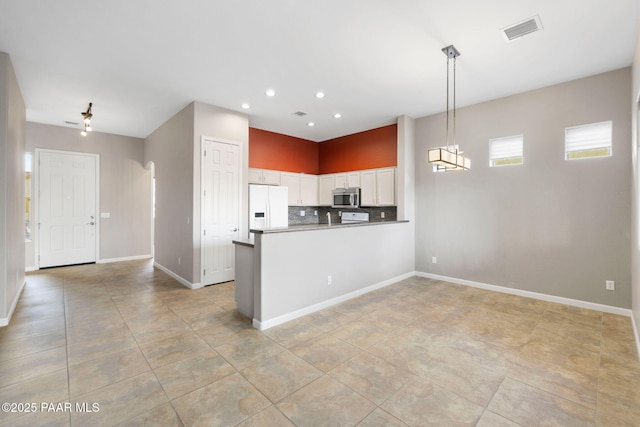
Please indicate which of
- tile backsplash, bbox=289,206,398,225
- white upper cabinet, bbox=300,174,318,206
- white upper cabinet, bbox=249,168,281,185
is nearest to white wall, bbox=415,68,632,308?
tile backsplash, bbox=289,206,398,225

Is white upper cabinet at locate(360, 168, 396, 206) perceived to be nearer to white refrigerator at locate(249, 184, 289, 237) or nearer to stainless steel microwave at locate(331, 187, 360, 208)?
stainless steel microwave at locate(331, 187, 360, 208)

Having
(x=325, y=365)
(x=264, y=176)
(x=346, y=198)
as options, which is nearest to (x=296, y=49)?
(x=325, y=365)

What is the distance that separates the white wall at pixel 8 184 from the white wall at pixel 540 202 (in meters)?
5.93

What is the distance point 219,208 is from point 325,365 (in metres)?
3.36

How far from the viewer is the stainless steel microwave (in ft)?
20.6

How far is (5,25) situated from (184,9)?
1.80 m

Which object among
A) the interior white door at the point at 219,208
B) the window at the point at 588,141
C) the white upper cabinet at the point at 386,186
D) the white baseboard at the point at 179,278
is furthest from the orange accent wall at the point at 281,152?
the window at the point at 588,141

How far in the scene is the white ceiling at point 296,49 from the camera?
250cm

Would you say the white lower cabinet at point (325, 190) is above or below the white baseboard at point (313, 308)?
above

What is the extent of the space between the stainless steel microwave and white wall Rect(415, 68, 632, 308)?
1493 mm

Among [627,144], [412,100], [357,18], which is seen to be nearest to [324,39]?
[357,18]

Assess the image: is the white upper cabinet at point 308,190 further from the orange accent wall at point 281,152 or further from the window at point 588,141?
the window at point 588,141

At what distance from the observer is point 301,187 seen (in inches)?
273

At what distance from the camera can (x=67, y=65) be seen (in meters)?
3.43
